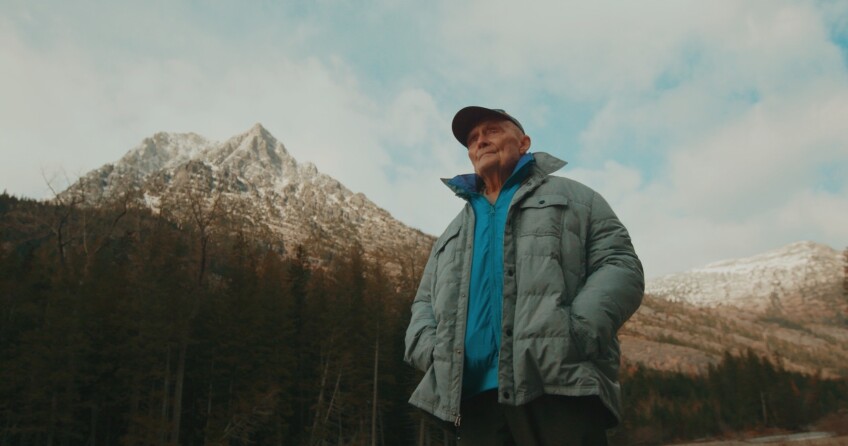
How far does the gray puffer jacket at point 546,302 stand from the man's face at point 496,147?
165 mm

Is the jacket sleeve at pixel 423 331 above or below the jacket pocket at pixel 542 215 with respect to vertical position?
below

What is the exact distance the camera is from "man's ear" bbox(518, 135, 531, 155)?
2.96 metres

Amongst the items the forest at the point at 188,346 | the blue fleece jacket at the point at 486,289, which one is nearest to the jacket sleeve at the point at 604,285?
the blue fleece jacket at the point at 486,289

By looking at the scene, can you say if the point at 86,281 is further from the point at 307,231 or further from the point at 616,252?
the point at 307,231

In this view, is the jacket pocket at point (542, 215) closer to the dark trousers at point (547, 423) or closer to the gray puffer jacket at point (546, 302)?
the gray puffer jacket at point (546, 302)

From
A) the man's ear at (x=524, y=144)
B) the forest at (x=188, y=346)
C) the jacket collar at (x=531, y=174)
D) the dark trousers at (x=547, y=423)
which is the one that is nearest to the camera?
the dark trousers at (x=547, y=423)

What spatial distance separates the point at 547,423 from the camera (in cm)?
213

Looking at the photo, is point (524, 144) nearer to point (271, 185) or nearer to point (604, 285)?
point (604, 285)

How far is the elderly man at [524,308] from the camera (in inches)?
84.2

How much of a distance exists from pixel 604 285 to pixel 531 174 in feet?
2.39

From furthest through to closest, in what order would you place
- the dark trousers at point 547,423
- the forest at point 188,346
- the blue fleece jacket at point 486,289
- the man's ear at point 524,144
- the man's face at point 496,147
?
the forest at point 188,346 → the man's ear at point 524,144 → the man's face at point 496,147 → the blue fleece jacket at point 486,289 → the dark trousers at point 547,423

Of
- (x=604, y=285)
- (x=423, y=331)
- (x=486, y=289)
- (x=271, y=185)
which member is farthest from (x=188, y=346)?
(x=271, y=185)

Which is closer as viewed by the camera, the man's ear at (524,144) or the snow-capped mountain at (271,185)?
the man's ear at (524,144)

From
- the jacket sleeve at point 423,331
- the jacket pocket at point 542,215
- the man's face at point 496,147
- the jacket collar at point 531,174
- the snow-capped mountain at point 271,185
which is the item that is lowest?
the jacket sleeve at point 423,331
